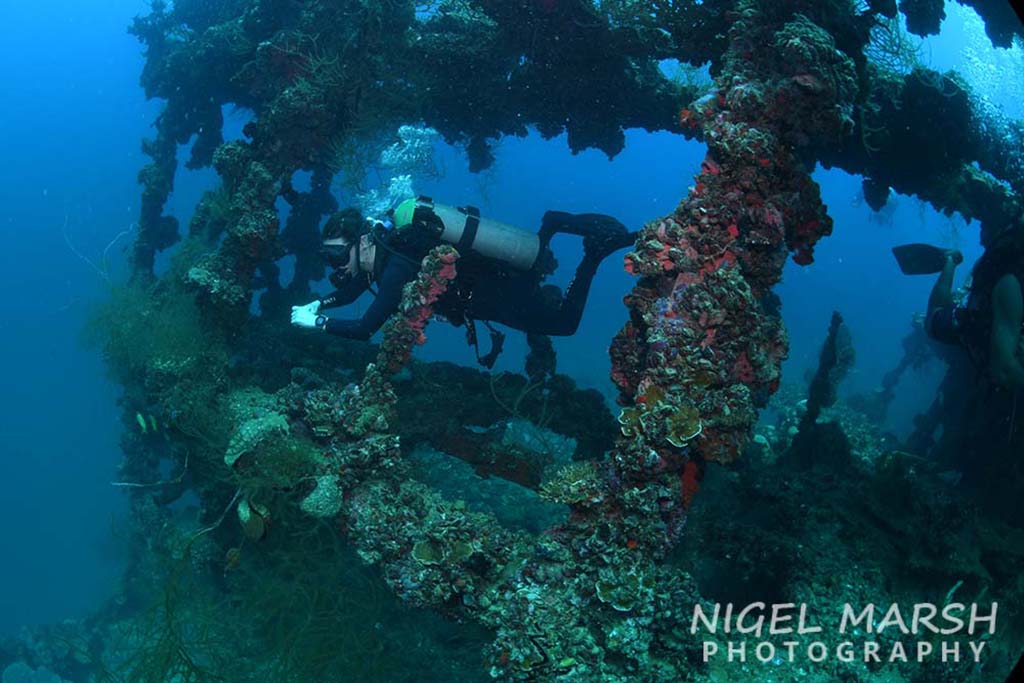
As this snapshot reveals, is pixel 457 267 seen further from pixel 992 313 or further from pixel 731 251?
pixel 992 313

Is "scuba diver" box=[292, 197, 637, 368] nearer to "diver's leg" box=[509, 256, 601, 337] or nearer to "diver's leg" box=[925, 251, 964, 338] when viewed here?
"diver's leg" box=[509, 256, 601, 337]

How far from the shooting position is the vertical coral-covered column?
12.4 ft

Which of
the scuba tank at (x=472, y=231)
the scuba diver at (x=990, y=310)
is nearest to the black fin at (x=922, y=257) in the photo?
the scuba diver at (x=990, y=310)

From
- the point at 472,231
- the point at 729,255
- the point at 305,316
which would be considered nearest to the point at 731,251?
the point at 729,255

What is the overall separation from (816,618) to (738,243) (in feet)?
9.35

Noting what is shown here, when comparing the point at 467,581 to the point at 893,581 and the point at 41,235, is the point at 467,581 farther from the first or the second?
the point at 41,235

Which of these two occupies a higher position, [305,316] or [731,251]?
[731,251]

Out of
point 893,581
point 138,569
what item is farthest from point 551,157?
point 893,581

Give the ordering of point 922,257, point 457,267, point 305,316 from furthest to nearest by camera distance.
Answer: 1. point 922,257
2. point 457,267
3. point 305,316

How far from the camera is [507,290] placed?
7227 mm

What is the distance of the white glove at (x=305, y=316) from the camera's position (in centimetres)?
582

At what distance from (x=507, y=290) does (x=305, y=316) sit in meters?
2.55

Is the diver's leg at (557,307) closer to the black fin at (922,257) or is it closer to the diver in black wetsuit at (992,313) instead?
the diver in black wetsuit at (992,313)

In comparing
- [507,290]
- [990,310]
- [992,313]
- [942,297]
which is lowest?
[507,290]
